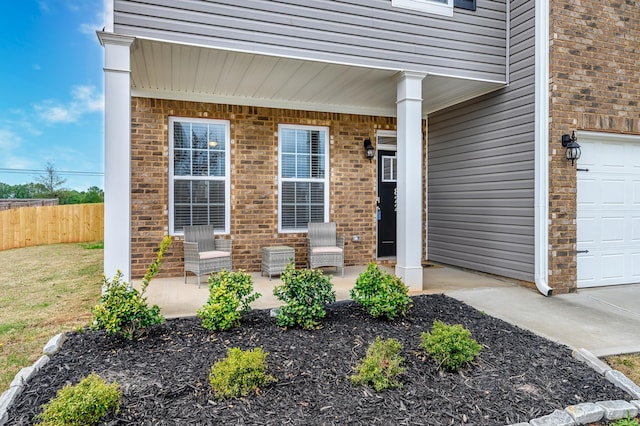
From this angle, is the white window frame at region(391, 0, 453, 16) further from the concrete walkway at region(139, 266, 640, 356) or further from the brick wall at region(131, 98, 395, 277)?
the concrete walkway at region(139, 266, 640, 356)

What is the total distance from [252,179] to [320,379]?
4404 millimetres

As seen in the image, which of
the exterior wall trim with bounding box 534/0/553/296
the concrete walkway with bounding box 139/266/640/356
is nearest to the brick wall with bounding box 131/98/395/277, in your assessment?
the concrete walkway with bounding box 139/266/640/356

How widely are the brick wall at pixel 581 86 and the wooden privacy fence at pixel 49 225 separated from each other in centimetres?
1210

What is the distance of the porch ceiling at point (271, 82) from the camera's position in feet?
15.2

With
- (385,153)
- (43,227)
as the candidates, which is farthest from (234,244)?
(43,227)

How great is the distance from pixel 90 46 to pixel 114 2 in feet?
64.2

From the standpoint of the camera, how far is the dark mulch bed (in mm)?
2250

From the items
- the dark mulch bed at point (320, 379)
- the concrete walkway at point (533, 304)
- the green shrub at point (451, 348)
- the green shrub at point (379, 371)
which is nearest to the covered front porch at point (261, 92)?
the concrete walkway at point (533, 304)

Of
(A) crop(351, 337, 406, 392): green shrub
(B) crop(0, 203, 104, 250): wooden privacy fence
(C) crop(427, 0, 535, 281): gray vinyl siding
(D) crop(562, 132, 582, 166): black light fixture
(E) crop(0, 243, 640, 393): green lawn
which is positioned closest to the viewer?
(A) crop(351, 337, 406, 392): green shrub

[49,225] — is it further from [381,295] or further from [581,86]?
[581,86]

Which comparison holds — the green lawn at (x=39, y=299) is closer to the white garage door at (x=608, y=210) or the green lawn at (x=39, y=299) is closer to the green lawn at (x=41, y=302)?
the green lawn at (x=41, y=302)

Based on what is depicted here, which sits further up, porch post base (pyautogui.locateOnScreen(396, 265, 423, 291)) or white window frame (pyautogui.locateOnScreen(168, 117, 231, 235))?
white window frame (pyautogui.locateOnScreen(168, 117, 231, 235))

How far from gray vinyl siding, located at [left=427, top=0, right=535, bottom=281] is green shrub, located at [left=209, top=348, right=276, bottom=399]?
4258mm

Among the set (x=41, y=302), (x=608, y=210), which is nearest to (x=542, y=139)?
(x=608, y=210)
